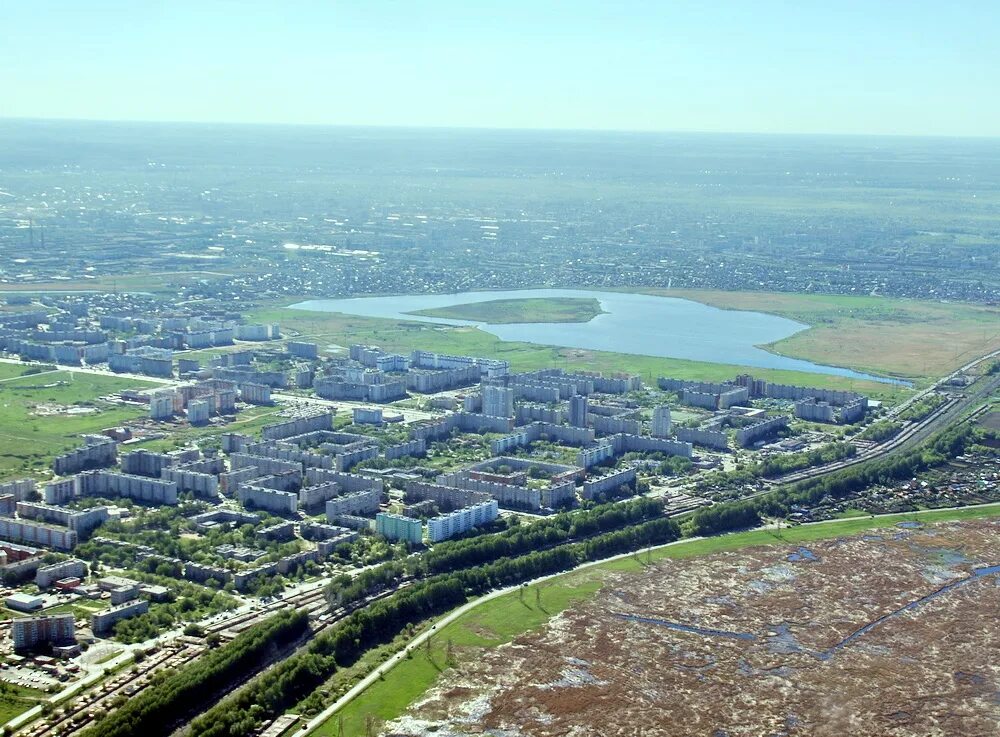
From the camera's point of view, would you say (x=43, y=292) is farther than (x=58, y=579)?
Yes

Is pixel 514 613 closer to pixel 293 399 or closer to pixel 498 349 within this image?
pixel 293 399

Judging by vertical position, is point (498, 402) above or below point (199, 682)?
below

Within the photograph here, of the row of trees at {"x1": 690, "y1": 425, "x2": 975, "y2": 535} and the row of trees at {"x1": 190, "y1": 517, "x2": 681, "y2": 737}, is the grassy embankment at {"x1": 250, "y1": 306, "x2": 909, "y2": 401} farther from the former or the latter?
the row of trees at {"x1": 190, "y1": 517, "x2": 681, "y2": 737}

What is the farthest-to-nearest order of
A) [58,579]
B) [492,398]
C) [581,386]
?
[581,386] < [492,398] < [58,579]

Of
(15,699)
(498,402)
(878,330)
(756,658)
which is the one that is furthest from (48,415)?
(878,330)

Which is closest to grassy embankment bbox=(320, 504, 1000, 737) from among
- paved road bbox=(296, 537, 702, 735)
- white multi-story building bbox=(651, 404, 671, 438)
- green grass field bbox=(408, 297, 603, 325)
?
paved road bbox=(296, 537, 702, 735)

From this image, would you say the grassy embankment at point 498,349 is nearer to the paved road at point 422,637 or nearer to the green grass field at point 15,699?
the paved road at point 422,637

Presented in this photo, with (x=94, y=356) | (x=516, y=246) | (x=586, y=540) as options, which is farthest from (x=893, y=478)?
(x=516, y=246)

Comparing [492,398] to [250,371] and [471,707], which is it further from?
[471,707]
